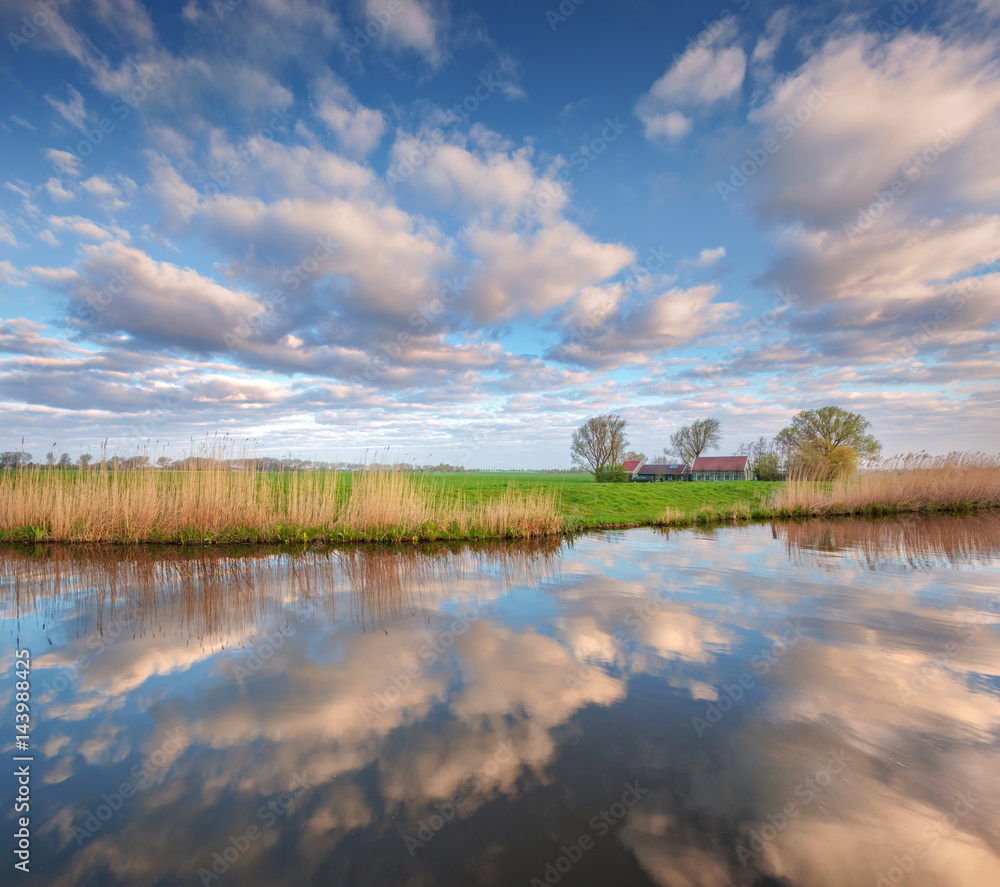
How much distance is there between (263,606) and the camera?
7078 millimetres

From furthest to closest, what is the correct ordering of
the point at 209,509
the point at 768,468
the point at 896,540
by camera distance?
the point at 768,468 < the point at 896,540 < the point at 209,509

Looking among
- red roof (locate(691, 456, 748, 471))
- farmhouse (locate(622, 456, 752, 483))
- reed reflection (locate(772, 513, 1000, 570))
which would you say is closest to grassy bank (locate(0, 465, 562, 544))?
reed reflection (locate(772, 513, 1000, 570))

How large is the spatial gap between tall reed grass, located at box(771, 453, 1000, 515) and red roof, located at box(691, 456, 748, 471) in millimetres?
32437

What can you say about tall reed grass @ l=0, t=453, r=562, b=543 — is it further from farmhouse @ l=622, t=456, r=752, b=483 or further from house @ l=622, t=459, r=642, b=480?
house @ l=622, t=459, r=642, b=480

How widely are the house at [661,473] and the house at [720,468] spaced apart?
5.53 ft

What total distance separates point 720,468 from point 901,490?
121ft

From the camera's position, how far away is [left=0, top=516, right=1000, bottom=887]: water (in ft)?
8.21

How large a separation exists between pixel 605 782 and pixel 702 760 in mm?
783

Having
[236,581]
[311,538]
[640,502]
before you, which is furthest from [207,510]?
[640,502]

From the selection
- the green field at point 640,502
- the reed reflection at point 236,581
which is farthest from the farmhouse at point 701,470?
the reed reflection at point 236,581

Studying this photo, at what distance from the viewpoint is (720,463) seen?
59.5 metres

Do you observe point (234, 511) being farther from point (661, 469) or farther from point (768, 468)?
point (661, 469)

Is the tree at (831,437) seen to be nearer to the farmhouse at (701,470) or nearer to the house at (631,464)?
the farmhouse at (701,470)

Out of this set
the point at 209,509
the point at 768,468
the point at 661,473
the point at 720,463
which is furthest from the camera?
the point at 661,473
